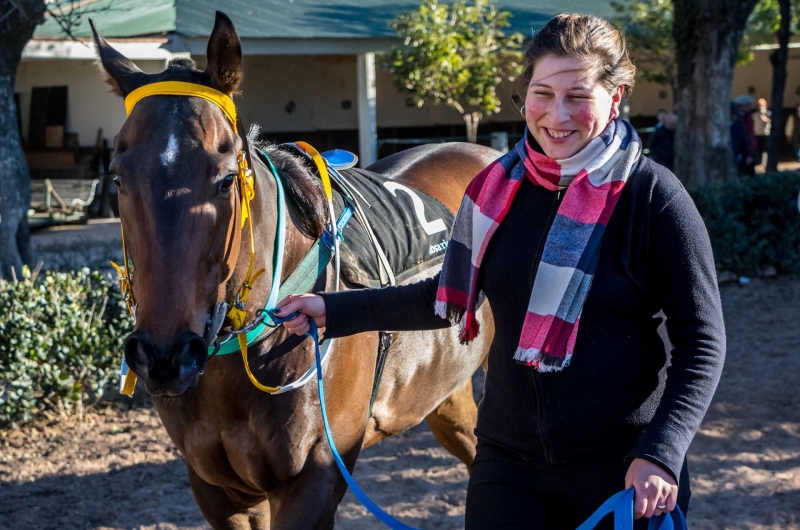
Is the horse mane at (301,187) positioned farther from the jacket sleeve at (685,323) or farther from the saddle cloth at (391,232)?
the jacket sleeve at (685,323)

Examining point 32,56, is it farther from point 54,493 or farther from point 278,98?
point 54,493

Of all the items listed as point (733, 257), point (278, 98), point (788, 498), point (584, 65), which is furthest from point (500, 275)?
point (278, 98)

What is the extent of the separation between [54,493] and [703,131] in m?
8.40

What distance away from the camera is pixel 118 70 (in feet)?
8.90

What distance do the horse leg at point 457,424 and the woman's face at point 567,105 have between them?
2.45 meters

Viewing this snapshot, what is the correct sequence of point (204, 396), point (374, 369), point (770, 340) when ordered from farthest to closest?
point (770, 340) → point (374, 369) → point (204, 396)

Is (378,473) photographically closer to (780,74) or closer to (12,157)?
(12,157)

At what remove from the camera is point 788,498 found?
4648 millimetres

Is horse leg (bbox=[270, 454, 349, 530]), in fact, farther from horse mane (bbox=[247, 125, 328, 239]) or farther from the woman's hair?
the woman's hair

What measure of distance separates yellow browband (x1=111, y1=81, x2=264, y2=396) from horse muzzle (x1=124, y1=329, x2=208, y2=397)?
339mm

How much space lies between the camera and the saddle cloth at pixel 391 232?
3.24 meters

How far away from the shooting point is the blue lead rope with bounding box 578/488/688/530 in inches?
79.5

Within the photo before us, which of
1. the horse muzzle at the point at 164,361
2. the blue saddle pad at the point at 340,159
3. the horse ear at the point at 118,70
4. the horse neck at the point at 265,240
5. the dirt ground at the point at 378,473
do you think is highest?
the horse ear at the point at 118,70

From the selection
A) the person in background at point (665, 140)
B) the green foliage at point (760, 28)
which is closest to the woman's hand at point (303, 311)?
the person in background at point (665, 140)
